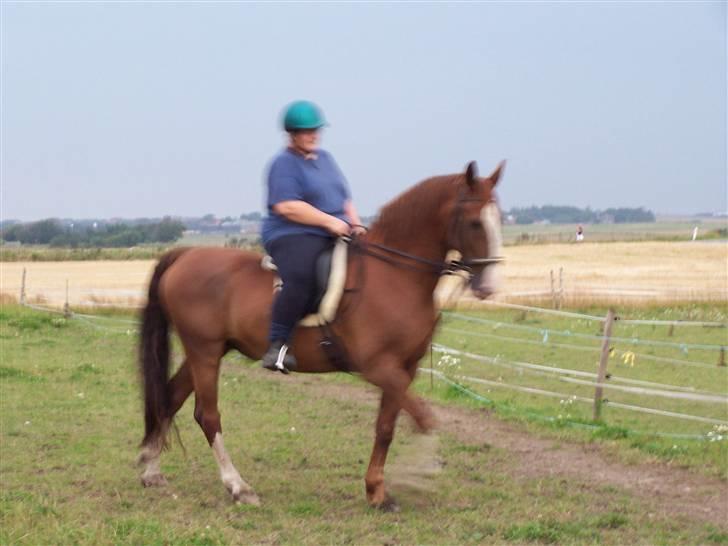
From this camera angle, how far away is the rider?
5637 millimetres

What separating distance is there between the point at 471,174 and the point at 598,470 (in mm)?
3307

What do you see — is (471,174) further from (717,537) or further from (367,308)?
(717,537)

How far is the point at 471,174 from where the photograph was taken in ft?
17.5

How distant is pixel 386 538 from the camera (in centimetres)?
520

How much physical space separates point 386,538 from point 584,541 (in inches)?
45.7

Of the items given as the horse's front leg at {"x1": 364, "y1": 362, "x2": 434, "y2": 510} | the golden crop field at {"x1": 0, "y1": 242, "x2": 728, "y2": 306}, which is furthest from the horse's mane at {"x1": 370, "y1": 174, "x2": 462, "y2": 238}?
the golden crop field at {"x1": 0, "y1": 242, "x2": 728, "y2": 306}

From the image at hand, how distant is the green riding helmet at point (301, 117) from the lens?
5699 millimetres

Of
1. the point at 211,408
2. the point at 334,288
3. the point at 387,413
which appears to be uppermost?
the point at 334,288

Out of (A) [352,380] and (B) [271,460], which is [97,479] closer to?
(B) [271,460]

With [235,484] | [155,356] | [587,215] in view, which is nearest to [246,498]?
[235,484]

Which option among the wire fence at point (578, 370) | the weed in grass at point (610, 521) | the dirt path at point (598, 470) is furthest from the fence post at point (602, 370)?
the weed in grass at point (610, 521)

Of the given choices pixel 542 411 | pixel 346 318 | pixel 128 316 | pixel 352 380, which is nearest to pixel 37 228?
pixel 128 316

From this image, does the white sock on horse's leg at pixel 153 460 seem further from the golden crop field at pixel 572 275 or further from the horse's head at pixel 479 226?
the golden crop field at pixel 572 275

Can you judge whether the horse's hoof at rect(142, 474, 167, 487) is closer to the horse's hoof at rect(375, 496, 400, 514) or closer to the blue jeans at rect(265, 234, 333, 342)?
the blue jeans at rect(265, 234, 333, 342)
